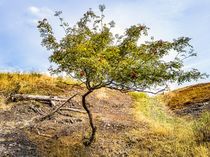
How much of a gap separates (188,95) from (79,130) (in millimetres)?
15001

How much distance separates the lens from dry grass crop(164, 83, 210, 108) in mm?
28186

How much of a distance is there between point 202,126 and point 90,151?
163 inches

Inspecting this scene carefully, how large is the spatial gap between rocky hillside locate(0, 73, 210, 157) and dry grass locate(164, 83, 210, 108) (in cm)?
457

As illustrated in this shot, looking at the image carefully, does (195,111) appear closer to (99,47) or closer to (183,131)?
(183,131)

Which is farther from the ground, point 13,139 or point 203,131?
point 203,131

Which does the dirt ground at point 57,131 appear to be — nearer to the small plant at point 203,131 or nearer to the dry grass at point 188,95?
the small plant at point 203,131

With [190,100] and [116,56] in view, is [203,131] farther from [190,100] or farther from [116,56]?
[190,100]

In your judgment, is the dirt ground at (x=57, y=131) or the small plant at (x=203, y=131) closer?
the dirt ground at (x=57, y=131)

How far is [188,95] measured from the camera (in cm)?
3059

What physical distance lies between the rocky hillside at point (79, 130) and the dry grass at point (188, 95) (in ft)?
15.0

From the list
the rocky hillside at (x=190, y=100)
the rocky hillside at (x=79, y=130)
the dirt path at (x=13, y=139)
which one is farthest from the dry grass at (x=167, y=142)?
the rocky hillside at (x=190, y=100)

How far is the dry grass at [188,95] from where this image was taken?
28.2 metres

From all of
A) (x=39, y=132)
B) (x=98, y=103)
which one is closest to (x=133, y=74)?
(x=39, y=132)

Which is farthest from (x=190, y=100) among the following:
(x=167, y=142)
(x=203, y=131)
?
(x=167, y=142)
